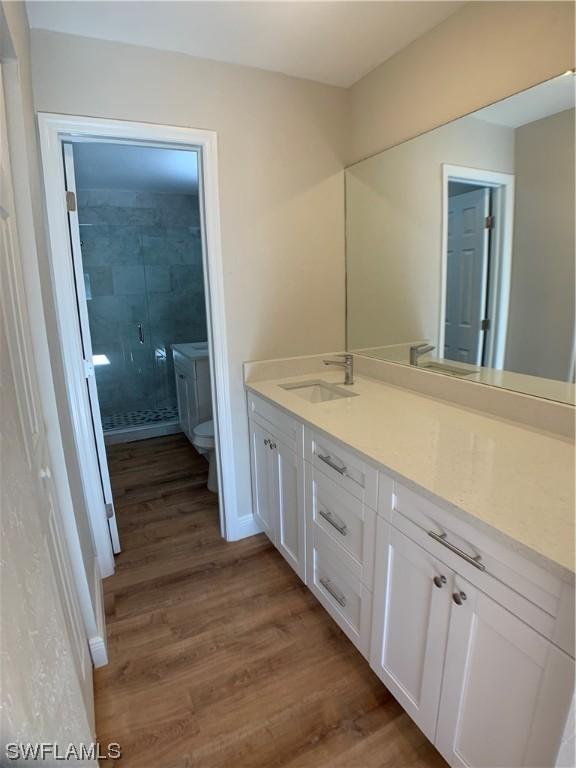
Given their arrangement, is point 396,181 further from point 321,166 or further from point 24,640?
point 24,640

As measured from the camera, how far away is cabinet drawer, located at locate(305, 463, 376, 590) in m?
1.33

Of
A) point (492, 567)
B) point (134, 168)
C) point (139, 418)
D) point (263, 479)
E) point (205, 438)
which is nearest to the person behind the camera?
point (492, 567)

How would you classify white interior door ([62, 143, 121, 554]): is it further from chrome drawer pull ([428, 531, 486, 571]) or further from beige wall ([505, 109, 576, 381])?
beige wall ([505, 109, 576, 381])

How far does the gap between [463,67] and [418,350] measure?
1115mm

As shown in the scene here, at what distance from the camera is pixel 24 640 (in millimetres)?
658

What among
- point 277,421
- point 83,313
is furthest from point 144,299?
point 277,421

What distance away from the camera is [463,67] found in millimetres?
1553

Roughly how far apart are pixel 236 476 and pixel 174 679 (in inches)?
37.7

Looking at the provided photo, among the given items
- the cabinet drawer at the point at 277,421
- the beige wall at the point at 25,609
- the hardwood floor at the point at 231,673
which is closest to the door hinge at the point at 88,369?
the cabinet drawer at the point at 277,421

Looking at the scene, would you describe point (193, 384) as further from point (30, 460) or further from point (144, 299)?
point (30, 460)

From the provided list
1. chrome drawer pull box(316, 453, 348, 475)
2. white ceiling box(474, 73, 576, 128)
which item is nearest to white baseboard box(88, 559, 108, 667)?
chrome drawer pull box(316, 453, 348, 475)

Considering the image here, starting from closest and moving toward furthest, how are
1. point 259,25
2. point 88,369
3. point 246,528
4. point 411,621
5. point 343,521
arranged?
point 411,621 < point 343,521 < point 259,25 < point 88,369 < point 246,528

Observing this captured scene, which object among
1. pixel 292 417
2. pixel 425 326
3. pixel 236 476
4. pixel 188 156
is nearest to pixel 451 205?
pixel 425 326

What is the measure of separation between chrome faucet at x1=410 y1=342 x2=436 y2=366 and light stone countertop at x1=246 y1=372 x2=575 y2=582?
0.64 feet
